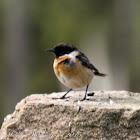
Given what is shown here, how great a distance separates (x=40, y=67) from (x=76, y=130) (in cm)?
2080

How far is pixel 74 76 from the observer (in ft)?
25.1

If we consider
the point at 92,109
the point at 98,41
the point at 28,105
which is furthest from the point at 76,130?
the point at 98,41

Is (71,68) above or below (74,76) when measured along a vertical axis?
above

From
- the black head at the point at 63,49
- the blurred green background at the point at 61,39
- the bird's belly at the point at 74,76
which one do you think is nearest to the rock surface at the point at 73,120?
the bird's belly at the point at 74,76

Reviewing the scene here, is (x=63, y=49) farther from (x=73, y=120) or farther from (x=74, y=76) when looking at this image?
(x=73, y=120)

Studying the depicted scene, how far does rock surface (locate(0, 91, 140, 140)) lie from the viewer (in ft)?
20.6

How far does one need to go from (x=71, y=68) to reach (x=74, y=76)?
5.6 inches

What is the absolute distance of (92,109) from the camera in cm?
643

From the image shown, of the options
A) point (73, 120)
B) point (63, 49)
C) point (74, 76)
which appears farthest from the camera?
point (63, 49)

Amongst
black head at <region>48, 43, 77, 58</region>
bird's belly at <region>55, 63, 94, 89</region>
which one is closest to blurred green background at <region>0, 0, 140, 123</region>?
black head at <region>48, 43, 77, 58</region>

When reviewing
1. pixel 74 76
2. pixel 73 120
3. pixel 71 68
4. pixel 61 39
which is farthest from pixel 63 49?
pixel 61 39

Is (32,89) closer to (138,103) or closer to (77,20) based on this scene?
(77,20)

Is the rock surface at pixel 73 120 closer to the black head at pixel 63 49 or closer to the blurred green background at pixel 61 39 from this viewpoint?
the black head at pixel 63 49

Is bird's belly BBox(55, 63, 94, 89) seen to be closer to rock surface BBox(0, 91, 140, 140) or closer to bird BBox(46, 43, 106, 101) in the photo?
bird BBox(46, 43, 106, 101)
